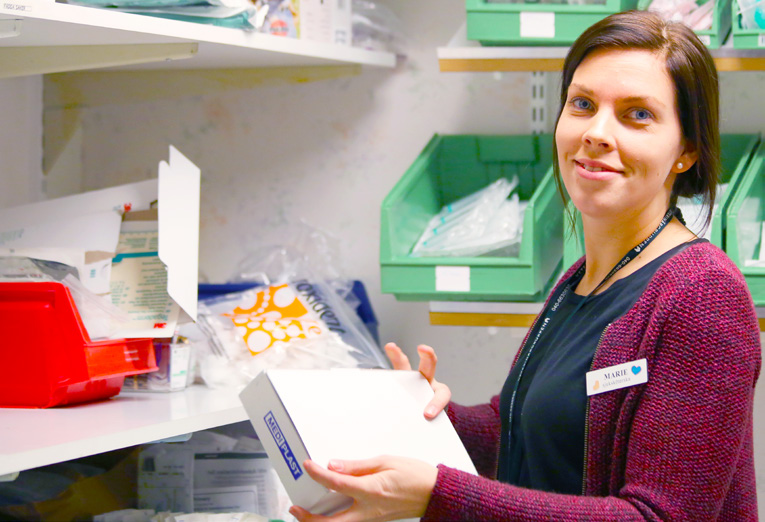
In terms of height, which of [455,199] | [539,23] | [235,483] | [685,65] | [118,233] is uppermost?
[539,23]

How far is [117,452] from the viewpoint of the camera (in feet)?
6.07

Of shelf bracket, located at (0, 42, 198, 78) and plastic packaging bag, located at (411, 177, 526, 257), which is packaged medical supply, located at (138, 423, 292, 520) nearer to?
plastic packaging bag, located at (411, 177, 526, 257)

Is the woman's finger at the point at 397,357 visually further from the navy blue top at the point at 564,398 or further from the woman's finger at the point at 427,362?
the navy blue top at the point at 564,398

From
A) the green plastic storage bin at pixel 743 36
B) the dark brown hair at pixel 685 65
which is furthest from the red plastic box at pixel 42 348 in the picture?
the green plastic storage bin at pixel 743 36

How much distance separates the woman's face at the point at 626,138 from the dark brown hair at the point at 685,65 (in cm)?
1

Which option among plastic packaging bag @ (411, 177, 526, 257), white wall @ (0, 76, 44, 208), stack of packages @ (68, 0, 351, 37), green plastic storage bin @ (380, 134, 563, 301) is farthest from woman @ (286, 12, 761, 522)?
white wall @ (0, 76, 44, 208)

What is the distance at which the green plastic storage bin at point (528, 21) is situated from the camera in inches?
65.8

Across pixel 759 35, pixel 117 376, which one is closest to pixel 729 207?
pixel 759 35

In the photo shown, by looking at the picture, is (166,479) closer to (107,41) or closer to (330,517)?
(330,517)

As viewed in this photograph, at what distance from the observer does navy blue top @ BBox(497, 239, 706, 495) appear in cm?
114

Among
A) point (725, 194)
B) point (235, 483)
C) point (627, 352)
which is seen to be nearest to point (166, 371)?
point (235, 483)

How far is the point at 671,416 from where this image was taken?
995mm

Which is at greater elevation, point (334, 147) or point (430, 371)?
point (334, 147)

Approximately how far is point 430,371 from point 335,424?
0.85ft
